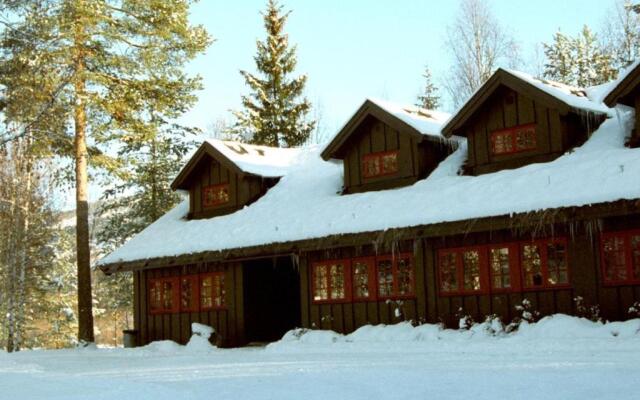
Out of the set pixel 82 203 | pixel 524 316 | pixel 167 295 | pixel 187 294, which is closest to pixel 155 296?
pixel 167 295

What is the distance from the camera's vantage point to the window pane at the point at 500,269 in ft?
54.5

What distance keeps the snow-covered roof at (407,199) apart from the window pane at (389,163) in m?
0.88

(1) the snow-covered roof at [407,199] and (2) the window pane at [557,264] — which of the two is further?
(2) the window pane at [557,264]

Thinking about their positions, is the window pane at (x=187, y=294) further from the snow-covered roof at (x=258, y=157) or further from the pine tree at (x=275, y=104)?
the pine tree at (x=275, y=104)

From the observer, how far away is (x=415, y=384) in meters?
8.98

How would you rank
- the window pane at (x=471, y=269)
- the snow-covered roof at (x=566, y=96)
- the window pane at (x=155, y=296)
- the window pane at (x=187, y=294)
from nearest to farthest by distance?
the snow-covered roof at (x=566, y=96)
the window pane at (x=471, y=269)
the window pane at (x=187, y=294)
the window pane at (x=155, y=296)

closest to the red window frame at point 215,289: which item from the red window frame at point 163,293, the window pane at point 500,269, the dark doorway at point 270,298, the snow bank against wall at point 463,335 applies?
the dark doorway at point 270,298

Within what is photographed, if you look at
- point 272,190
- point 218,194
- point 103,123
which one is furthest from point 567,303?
point 103,123

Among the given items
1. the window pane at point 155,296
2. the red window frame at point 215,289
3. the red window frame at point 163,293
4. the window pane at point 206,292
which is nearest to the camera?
the red window frame at point 215,289

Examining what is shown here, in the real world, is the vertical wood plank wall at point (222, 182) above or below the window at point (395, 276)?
above

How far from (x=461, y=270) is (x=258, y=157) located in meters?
10.1

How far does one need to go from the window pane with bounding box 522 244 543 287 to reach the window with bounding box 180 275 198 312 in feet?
35.2

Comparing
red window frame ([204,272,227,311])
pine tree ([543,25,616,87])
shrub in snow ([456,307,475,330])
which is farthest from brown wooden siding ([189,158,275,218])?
pine tree ([543,25,616,87])

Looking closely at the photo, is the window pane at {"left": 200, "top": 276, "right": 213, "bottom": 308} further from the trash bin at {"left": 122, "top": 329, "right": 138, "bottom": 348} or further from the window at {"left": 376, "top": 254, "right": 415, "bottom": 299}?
the window at {"left": 376, "top": 254, "right": 415, "bottom": 299}
